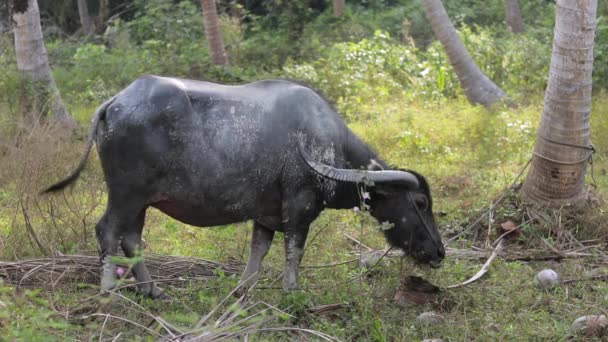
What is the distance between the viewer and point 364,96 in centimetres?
1130

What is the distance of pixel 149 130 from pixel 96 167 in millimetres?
3552

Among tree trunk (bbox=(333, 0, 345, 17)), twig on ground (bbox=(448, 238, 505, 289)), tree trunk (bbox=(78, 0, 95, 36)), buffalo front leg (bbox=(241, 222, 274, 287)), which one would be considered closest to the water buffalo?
buffalo front leg (bbox=(241, 222, 274, 287))

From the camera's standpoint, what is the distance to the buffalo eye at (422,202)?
548cm

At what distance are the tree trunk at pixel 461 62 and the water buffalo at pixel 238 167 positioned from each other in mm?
5983

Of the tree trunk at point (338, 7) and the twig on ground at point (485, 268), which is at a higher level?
the tree trunk at point (338, 7)

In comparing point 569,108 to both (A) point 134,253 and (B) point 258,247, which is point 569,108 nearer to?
(B) point 258,247

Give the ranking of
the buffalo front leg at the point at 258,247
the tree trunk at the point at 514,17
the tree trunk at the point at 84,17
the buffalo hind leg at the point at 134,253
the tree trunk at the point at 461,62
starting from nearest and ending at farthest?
the buffalo hind leg at the point at 134,253 < the buffalo front leg at the point at 258,247 < the tree trunk at the point at 461,62 < the tree trunk at the point at 514,17 < the tree trunk at the point at 84,17

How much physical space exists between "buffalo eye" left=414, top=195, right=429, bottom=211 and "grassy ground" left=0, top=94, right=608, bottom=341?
1.47 feet

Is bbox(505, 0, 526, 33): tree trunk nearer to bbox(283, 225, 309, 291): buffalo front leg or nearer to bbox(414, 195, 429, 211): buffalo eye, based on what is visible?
bbox(414, 195, 429, 211): buffalo eye

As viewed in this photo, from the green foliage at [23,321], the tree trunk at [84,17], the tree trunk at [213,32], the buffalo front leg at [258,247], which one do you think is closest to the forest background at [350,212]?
the green foliage at [23,321]

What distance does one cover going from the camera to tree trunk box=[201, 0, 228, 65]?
12.4m

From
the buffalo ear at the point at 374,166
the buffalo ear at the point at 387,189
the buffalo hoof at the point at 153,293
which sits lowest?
the buffalo hoof at the point at 153,293

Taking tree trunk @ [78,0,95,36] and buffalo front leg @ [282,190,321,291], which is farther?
tree trunk @ [78,0,95,36]

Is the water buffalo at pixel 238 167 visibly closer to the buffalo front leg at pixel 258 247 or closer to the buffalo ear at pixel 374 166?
the buffalo ear at pixel 374 166
